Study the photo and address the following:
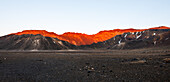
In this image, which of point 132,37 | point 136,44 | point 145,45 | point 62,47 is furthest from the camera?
point 132,37

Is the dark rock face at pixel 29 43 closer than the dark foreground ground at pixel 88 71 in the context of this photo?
No

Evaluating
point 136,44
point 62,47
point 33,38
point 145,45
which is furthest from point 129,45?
point 33,38

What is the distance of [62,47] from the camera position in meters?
174

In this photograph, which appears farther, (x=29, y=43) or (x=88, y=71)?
(x=29, y=43)

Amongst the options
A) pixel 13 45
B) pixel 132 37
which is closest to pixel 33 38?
pixel 13 45

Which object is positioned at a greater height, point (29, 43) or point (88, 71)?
point (88, 71)

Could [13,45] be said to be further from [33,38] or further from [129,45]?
[129,45]

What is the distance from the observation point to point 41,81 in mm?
13055

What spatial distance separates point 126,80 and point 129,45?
13352 centimetres

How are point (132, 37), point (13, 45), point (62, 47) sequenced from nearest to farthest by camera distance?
point (13, 45)
point (62, 47)
point (132, 37)

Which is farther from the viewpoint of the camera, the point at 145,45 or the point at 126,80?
the point at 145,45

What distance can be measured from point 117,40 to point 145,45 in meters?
69.3

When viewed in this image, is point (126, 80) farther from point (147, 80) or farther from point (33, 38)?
point (33, 38)

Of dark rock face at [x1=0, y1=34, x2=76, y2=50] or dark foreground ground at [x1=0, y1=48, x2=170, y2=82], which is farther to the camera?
dark rock face at [x1=0, y1=34, x2=76, y2=50]
